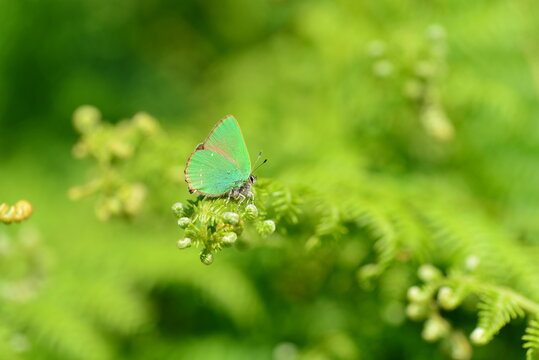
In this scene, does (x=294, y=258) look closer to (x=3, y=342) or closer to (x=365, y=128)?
(x=365, y=128)

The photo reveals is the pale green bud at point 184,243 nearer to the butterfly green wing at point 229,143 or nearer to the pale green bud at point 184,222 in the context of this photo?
the pale green bud at point 184,222

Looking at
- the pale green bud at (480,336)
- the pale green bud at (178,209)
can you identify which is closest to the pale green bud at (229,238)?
the pale green bud at (178,209)

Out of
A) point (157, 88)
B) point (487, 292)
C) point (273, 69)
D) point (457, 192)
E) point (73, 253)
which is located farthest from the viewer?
point (157, 88)

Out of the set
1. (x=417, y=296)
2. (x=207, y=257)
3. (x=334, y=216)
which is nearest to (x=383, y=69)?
(x=334, y=216)

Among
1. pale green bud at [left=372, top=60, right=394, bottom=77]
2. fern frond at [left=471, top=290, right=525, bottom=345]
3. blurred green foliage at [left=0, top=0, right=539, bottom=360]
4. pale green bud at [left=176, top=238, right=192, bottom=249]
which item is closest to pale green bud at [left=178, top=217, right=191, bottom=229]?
pale green bud at [left=176, top=238, right=192, bottom=249]

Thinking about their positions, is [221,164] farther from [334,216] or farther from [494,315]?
[494,315]

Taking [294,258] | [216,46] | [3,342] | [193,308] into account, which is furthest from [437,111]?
[216,46]
